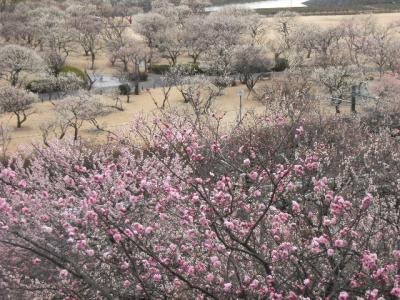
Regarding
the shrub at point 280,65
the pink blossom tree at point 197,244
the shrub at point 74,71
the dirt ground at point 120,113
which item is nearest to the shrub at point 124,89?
the dirt ground at point 120,113

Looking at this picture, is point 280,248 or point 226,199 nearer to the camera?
point 280,248

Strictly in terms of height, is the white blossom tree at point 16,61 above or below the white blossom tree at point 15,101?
above

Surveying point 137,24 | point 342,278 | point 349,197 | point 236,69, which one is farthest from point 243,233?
point 137,24

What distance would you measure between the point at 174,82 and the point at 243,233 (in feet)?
90.6

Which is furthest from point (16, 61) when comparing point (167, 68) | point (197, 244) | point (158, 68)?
point (197, 244)

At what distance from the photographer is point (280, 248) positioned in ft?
17.2

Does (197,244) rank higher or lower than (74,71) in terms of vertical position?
higher

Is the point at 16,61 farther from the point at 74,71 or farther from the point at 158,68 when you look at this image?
the point at 158,68

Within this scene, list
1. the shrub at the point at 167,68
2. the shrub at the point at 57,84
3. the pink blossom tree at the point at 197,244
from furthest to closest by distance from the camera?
the shrub at the point at 167,68 → the shrub at the point at 57,84 → the pink blossom tree at the point at 197,244

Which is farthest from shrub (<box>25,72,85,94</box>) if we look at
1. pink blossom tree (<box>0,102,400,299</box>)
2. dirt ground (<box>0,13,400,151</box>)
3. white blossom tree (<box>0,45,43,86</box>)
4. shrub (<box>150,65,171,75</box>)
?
pink blossom tree (<box>0,102,400,299</box>)

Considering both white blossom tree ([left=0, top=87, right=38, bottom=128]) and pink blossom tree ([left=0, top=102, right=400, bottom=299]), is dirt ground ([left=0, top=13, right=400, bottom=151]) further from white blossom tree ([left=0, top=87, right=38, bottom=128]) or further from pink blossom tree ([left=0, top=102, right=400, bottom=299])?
pink blossom tree ([left=0, top=102, right=400, bottom=299])

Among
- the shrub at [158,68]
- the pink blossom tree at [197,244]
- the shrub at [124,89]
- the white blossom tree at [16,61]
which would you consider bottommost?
the shrub at [124,89]

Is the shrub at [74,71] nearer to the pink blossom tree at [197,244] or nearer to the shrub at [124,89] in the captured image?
the shrub at [124,89]

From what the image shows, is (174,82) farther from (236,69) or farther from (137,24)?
(137,24)
